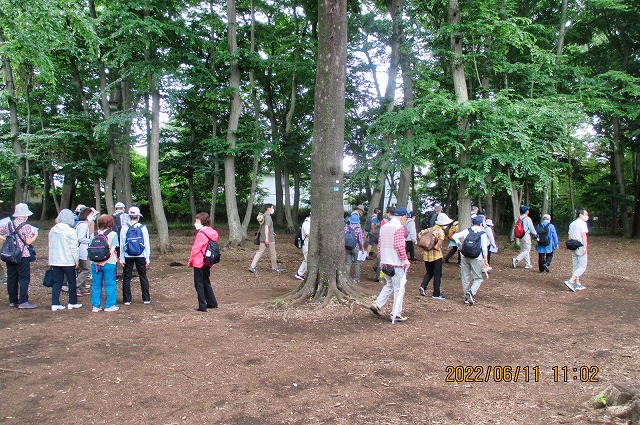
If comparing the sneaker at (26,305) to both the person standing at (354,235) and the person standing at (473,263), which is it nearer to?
the person standing at (354,235)

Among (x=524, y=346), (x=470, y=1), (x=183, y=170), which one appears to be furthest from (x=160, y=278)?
(x=183, y=170)

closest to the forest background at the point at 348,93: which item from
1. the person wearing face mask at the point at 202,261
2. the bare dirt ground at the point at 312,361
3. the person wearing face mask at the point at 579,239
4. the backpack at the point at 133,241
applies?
the person wearing face mask at the point at 579,239

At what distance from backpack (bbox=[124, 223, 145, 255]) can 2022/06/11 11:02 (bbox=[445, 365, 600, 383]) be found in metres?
5.49

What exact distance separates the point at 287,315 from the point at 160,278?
514 cm

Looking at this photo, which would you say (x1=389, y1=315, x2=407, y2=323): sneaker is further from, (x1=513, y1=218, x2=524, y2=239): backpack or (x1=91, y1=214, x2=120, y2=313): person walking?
(x1=513, y1=218, x2=524, y2=239): backpack

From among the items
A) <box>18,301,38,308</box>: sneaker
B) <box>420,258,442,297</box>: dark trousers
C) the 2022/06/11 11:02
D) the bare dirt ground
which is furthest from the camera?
<box>420,258,442,297</box>: dark trousers

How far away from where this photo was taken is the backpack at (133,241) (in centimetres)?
771

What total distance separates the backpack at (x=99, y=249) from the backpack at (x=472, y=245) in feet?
20.3

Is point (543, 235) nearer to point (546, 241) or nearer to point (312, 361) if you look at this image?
point (546, 241)

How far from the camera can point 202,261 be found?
7.27 metres

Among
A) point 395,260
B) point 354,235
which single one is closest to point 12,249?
point 395,260

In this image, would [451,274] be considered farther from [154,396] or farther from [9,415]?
[9,415]

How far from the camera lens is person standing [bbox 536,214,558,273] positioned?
1168 cm

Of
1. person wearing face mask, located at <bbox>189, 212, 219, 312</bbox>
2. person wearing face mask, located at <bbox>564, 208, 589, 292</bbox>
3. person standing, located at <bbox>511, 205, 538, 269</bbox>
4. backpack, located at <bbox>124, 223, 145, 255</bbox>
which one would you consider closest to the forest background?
person standing, located at <bbox>511, 205, 538, 269</bbox>
